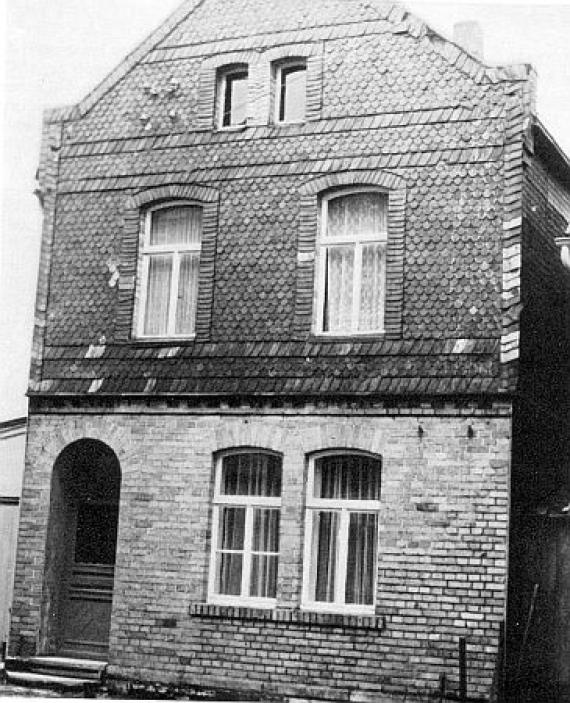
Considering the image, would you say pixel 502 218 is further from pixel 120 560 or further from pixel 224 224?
pixel 120 560

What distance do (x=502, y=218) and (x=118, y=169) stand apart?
5307mm

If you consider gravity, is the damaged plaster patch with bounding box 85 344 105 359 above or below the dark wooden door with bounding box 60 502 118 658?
above

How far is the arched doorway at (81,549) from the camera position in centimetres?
1577

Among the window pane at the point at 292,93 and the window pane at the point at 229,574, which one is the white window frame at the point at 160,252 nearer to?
the window pane at the point at 292,93

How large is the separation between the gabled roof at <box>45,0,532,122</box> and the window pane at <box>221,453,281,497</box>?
528 cm

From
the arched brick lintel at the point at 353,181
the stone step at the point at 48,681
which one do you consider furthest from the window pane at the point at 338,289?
the stone step at the point at 48,681

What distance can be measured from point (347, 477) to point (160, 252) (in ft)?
13.0

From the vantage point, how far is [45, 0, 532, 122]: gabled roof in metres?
14.5

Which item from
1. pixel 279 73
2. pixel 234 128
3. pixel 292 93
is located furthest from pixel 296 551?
pixel 279 73

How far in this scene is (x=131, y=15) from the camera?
15.2 meters

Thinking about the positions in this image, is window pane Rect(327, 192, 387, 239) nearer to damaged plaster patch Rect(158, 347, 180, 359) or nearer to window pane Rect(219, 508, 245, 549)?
damaged plaster patch Rect(158, 347, 180, 359)

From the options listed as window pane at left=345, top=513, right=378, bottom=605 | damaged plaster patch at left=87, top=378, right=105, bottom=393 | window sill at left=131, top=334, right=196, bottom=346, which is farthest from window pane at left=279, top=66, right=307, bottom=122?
window pane at left=345, top=513, right=378, bottom=605

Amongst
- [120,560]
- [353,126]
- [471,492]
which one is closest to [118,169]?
[353,126]

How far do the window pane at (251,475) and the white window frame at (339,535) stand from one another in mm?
528
